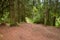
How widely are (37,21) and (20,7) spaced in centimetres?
441

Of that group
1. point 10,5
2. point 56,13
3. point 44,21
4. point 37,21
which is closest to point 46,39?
point 10,5

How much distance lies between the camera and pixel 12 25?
36.1ft

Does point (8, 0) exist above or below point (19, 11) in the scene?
above

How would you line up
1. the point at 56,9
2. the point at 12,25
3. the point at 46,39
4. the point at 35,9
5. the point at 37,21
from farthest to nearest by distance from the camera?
the point at 35,9
the point at 37,21
the point at 56,9
the point at 12,25
the point at 46,39

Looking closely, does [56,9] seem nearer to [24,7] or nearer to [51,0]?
[51,0]

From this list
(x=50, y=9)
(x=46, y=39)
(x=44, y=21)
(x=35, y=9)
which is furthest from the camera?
(x=35, y=9)

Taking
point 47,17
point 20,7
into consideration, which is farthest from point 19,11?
point 47,17

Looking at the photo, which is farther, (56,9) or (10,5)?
(56,9)

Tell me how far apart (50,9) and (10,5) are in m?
5.47

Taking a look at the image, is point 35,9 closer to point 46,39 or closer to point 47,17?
point 47,17

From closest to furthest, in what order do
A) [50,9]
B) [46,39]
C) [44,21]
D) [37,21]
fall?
1. [46,39]
2. [50,9]
3. [44,21]
4. [37,21]

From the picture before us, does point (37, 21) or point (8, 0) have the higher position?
point (8, 0)

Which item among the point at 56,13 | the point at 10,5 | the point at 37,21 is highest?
the point at 10,5

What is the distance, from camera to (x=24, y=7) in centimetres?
1445
